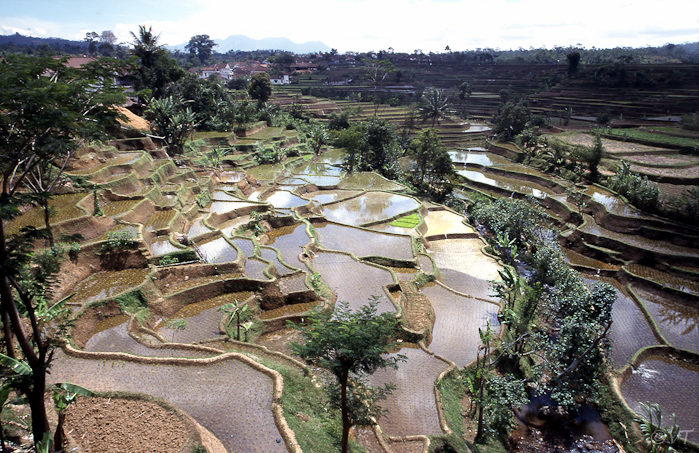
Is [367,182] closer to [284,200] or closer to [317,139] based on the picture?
[284,200]

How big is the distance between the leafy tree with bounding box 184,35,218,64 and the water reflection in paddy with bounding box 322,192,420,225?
120975 millimetres

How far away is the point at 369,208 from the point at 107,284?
1633 centimetres

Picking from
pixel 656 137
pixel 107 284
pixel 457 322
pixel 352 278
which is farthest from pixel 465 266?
pixel 656 137

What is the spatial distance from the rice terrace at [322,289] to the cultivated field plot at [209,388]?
5 cm

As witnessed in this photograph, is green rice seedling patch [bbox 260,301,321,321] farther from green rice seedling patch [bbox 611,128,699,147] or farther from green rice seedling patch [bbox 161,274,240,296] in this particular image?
green rice seedling patch [bbox 611,128,699,147]

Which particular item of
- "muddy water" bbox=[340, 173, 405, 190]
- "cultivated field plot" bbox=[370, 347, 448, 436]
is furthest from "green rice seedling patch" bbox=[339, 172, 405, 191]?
"cultivated field plot" bbox=[370, 347, 448, 436]

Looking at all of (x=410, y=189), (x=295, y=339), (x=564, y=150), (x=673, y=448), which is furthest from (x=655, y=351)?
(x=564, y=150)

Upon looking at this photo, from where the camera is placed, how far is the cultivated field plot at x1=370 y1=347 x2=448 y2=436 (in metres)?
10.4

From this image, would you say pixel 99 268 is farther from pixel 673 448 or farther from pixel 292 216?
pixel 673 448

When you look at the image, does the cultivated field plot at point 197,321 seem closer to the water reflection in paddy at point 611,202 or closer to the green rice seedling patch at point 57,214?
the green rice seedling patch at point 57,214

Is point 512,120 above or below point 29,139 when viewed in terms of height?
above

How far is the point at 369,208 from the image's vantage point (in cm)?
2628

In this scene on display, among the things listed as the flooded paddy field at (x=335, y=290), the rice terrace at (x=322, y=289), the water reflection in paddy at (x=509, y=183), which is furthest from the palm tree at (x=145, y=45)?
the water reflection in paddy at (x=509, y=183)

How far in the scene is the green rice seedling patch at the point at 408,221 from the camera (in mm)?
23328
